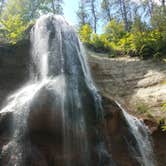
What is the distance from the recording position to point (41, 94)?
1076 centimetres

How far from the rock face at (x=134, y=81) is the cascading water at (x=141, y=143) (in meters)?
1.71

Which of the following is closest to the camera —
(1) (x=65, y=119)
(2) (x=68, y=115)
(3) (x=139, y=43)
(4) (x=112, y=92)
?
(1) (x=65, y=119)

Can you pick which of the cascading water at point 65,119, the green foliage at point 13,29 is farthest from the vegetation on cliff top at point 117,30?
the cascading water at point 65,119

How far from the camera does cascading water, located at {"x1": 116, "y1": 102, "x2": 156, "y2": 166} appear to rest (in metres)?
11.7

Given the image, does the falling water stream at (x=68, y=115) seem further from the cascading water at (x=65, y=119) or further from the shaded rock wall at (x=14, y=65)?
the shaded rock wall at (x=14, y=65)

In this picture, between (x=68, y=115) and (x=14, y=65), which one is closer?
(x=68, y=115)

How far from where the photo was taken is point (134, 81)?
57.0ft

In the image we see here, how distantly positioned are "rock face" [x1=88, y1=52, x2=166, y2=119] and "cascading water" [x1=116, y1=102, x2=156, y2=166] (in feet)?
5.61

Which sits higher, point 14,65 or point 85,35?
point 85,35

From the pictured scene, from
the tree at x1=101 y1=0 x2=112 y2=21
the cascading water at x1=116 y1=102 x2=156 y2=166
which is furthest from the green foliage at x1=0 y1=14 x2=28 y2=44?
the tree at x1=101 y1=0 x2=112 y2=21

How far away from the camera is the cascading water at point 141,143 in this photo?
11.7 m

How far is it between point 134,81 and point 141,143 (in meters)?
5.55

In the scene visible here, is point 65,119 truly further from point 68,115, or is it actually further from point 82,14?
point 82,14

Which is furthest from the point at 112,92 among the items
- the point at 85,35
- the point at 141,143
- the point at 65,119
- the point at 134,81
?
the point at 85,35
